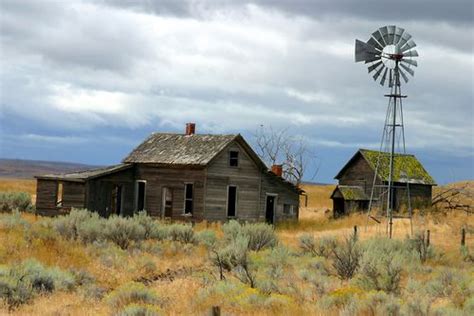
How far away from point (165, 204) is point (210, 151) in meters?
3.24

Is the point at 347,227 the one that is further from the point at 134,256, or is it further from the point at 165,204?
the point at 134,256

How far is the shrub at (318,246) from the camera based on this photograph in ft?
63.4

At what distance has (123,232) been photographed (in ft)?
62.8

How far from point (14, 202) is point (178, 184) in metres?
8.04

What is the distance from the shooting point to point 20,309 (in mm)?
9828

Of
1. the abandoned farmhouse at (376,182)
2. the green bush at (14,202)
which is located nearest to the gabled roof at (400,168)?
the abandoned farmhouse at (376,182)

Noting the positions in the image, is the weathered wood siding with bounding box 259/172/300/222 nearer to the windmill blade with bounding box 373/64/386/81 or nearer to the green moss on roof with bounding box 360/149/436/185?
the green moss on roof with bounding box 360/149/436/185

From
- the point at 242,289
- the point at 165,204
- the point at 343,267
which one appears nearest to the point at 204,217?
the point at 165,204

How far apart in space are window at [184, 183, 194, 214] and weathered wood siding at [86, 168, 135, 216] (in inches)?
103

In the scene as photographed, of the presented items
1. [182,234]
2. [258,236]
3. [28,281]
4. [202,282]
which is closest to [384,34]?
[258,236]

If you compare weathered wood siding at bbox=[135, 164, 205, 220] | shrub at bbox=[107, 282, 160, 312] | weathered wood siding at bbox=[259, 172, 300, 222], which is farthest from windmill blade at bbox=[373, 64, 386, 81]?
shrub at bbox=[107, 282, 160, 312]

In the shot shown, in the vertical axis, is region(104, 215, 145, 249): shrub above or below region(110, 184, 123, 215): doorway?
below

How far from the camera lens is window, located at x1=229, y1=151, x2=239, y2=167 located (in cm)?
3078

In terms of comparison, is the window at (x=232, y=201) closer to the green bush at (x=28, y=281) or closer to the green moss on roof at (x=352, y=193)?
the green moss on roof at (x=352, y=193)
